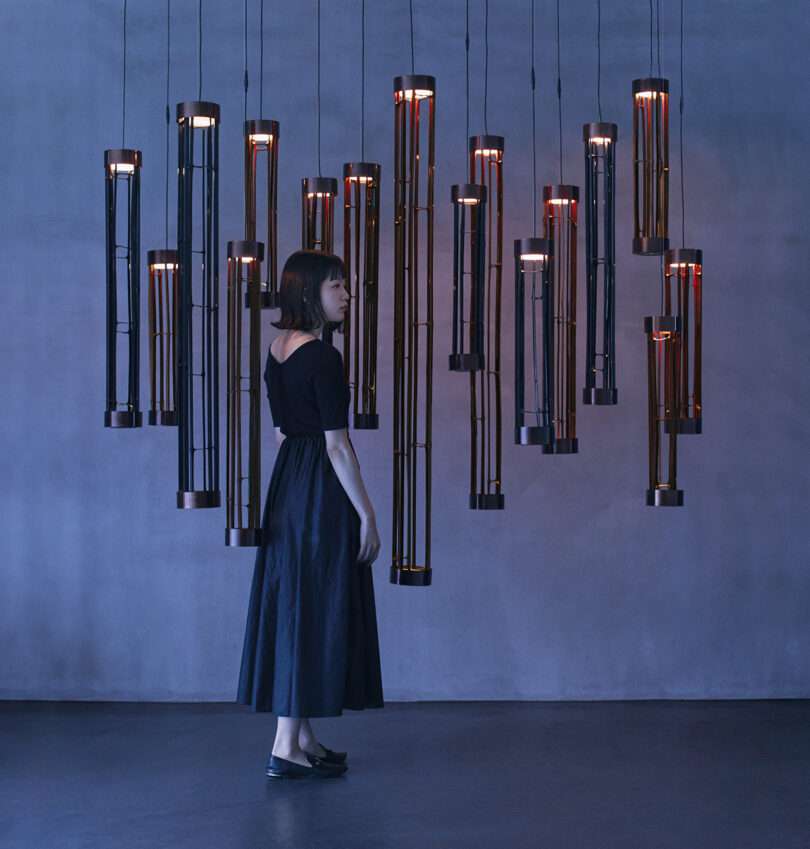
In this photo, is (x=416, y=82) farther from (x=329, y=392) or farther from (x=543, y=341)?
(x=329, y=392)

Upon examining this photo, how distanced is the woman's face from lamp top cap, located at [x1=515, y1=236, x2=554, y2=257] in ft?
2.20

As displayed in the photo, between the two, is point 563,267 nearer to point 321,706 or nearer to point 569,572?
point 569,572

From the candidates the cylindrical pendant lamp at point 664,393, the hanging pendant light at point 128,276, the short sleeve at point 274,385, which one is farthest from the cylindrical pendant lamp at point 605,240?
the hanging pendant light at point 128,276

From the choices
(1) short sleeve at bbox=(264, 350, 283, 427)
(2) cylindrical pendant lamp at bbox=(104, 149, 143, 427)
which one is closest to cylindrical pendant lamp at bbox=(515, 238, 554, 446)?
(1) short sleeve at bbox=(264, 350, 283, 427)

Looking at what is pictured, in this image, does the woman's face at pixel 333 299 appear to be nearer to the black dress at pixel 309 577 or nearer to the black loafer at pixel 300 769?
the black dress at pixel 309 577

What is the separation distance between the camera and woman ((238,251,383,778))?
4250 mm

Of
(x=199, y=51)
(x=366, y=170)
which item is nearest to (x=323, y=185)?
(x=366, y=170)

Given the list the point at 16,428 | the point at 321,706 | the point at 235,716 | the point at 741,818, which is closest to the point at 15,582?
the point at 16,428

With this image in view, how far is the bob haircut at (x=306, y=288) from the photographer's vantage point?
431cm

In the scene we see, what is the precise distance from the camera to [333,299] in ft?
14.1

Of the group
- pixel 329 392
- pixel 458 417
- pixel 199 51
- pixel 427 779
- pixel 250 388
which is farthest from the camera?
pixel 458 417

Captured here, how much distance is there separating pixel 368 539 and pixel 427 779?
0.85 meters

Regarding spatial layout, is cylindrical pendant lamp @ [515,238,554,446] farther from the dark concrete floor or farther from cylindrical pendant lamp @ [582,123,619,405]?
the dark concrete floor

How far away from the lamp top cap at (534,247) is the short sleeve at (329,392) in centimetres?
81
